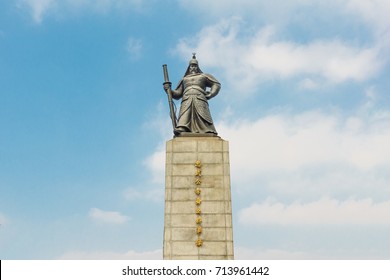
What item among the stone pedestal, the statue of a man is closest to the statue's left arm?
the statue of a man

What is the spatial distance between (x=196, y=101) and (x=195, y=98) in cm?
12

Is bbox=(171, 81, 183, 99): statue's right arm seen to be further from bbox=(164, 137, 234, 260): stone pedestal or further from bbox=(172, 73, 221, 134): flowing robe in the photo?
bbox=(164, 137, 234, 260): stone pedestal

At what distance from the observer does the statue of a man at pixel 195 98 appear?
14336 mm

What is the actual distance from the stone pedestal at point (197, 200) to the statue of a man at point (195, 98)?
46 centimetres

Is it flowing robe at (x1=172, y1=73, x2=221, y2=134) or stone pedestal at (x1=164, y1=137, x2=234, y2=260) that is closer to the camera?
stone pedestal at (x1=164, y1=137, x2=234, y2=260)

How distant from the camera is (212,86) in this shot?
15.2 m

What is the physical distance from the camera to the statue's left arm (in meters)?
15.0

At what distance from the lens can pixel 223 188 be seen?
1335 centimetres

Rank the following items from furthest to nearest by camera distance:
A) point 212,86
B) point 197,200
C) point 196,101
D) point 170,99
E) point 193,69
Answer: point 193,69 < point 212,86 < point 170,99 < point 196,101 < point 197,200

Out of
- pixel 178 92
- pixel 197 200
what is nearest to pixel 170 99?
pixel 178 92

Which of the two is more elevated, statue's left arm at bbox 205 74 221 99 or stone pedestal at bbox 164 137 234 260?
statue's left arm at bbox 205 74 221 99

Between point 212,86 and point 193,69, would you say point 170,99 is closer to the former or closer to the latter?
point 193,69
